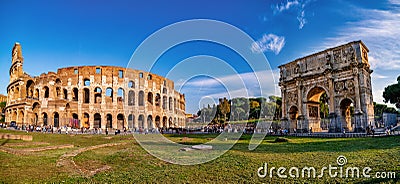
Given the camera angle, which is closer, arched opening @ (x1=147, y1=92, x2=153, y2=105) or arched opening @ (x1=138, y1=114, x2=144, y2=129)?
arched opening @ (x1=138, y1=114, x2=144, y2=129)

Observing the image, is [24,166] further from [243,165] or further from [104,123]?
[104,123]

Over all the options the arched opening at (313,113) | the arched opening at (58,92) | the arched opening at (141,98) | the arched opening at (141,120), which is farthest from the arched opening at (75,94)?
the arched opening at (313,113)

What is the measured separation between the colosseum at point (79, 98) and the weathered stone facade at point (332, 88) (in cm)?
2290

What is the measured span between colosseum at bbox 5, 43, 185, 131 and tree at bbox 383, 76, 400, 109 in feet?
132

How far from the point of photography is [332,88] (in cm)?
2955

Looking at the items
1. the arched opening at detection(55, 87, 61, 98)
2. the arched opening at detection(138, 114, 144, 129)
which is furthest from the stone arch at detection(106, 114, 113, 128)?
the arched opening at detection(55, 87, 61, 98)

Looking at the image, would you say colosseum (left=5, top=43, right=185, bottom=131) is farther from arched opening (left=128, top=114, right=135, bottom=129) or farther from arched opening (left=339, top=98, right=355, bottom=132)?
arched opening (left=339, top=98, right=355, bottom=132)

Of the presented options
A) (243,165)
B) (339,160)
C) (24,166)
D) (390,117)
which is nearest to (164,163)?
(243,165)

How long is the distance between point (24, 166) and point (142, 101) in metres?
36.3

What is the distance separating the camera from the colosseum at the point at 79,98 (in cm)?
3892

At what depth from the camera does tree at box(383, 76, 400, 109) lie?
40.0 metres

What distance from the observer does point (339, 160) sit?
9656 millimetres

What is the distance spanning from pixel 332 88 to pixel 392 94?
19.8 m

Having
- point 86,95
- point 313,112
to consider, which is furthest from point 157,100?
point 313,112
